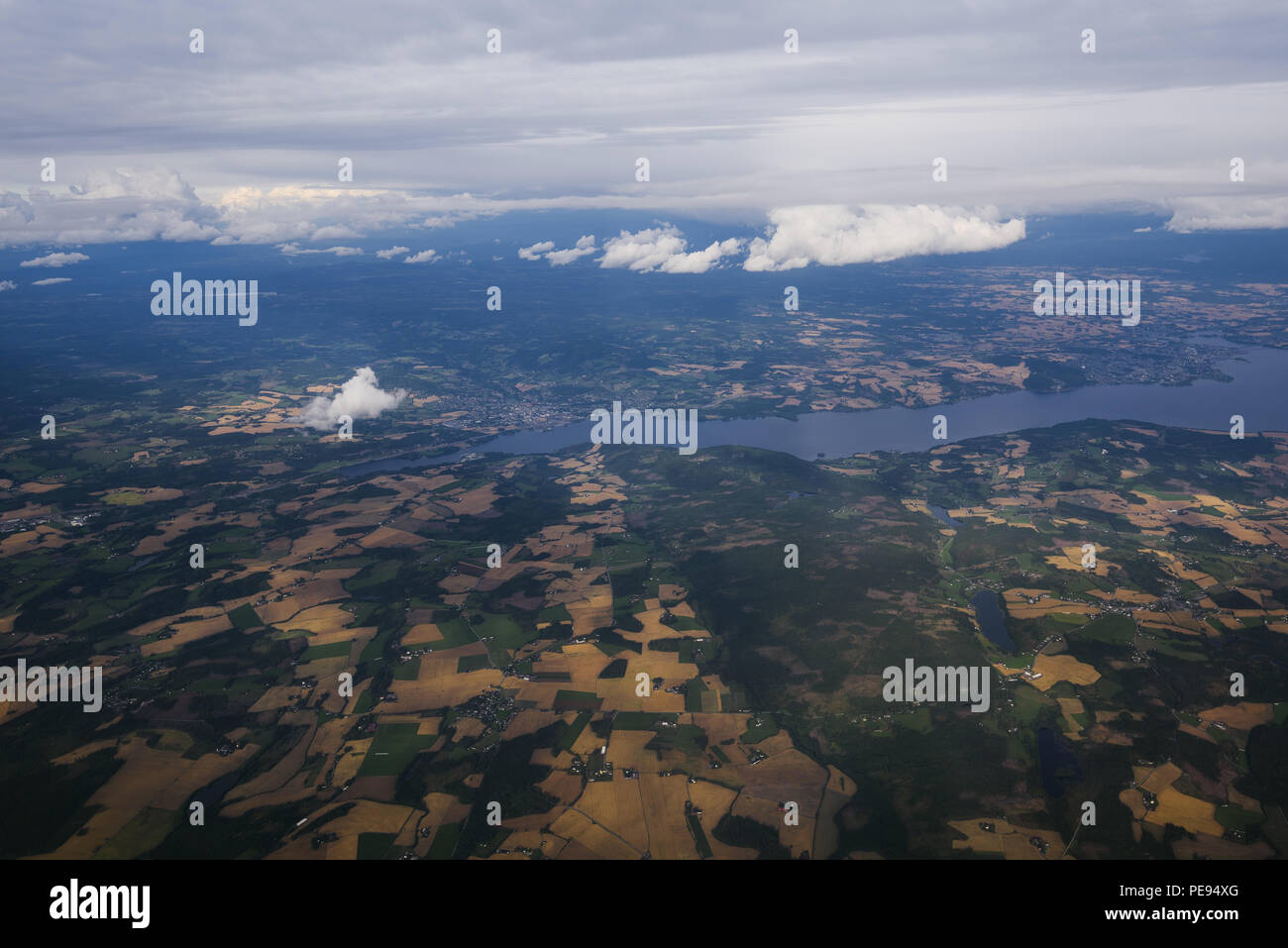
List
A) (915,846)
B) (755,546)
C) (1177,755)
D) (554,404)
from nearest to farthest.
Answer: (915,846), (1177,755), (755,546), (554,404)

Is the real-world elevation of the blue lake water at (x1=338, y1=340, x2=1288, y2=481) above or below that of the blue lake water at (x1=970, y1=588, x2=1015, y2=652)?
above

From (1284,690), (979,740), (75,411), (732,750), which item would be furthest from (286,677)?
(75,411)

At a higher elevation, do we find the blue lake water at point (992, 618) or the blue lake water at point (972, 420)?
the blue lake water at point (972, 420)

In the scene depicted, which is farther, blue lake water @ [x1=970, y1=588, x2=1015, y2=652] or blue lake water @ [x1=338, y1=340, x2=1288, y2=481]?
blue lake water @ [x1=338, y1=340, x2=1288, y2=481]

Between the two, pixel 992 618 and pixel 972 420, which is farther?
pixel 972 420

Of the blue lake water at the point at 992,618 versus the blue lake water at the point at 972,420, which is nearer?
the blue lake water at the point at 992,618

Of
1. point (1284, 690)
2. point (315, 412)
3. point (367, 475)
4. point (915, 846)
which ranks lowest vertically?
point (915, 846)

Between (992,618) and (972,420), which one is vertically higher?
(972,420)

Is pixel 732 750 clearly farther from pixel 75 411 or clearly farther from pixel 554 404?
pixel 75 411
